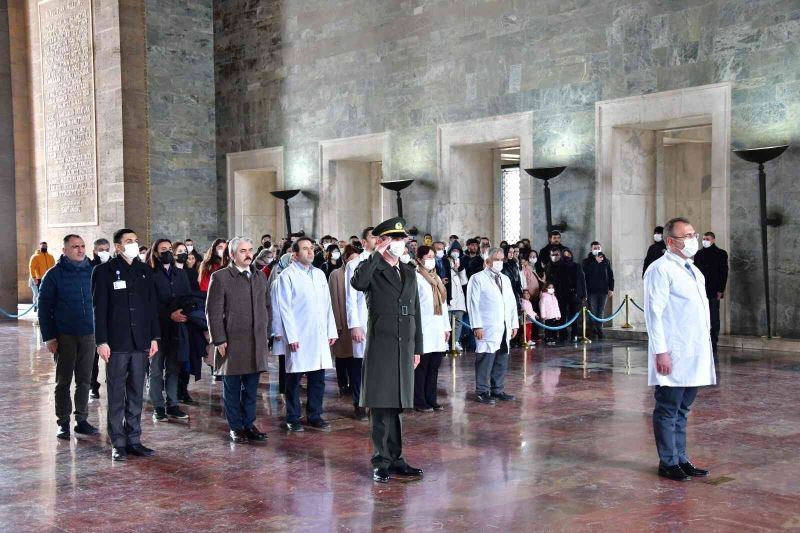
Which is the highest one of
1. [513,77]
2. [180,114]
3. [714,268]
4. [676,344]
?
[180,114]

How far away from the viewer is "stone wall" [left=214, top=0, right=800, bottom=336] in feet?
46.0

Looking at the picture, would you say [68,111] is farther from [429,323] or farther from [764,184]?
[429,323]

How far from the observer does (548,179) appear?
1678cm

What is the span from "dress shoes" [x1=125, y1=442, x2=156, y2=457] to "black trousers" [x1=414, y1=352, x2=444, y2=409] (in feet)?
8.85

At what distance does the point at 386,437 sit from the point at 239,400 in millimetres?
1923

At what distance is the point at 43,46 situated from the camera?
85.9 ft

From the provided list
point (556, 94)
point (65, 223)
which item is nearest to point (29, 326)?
point (65, 223)

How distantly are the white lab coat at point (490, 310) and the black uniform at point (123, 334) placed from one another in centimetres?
349

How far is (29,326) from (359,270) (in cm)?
1588

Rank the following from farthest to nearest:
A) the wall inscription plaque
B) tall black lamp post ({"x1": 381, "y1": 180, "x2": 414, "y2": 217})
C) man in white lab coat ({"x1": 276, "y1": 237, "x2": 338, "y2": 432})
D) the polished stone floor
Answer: the wall inscription plaque < tall black lamp post ({"x1": 381, "y1": 180, "x2": 414, "y2": 217}) < man in white lab coat ({"x1": 276, "y1": 237, "x2": 338, "y2": 432}) < the polished stone floor

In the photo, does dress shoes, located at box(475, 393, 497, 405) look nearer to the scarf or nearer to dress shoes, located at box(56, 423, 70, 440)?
the scarf

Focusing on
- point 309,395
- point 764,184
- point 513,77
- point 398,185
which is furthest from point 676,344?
point 398,185

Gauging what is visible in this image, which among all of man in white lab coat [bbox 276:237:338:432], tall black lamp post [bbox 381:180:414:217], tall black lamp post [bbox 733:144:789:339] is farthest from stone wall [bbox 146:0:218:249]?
man in white lab coat [bbox 276:237:338:432]

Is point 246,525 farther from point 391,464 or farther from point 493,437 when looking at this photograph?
point 493,437
